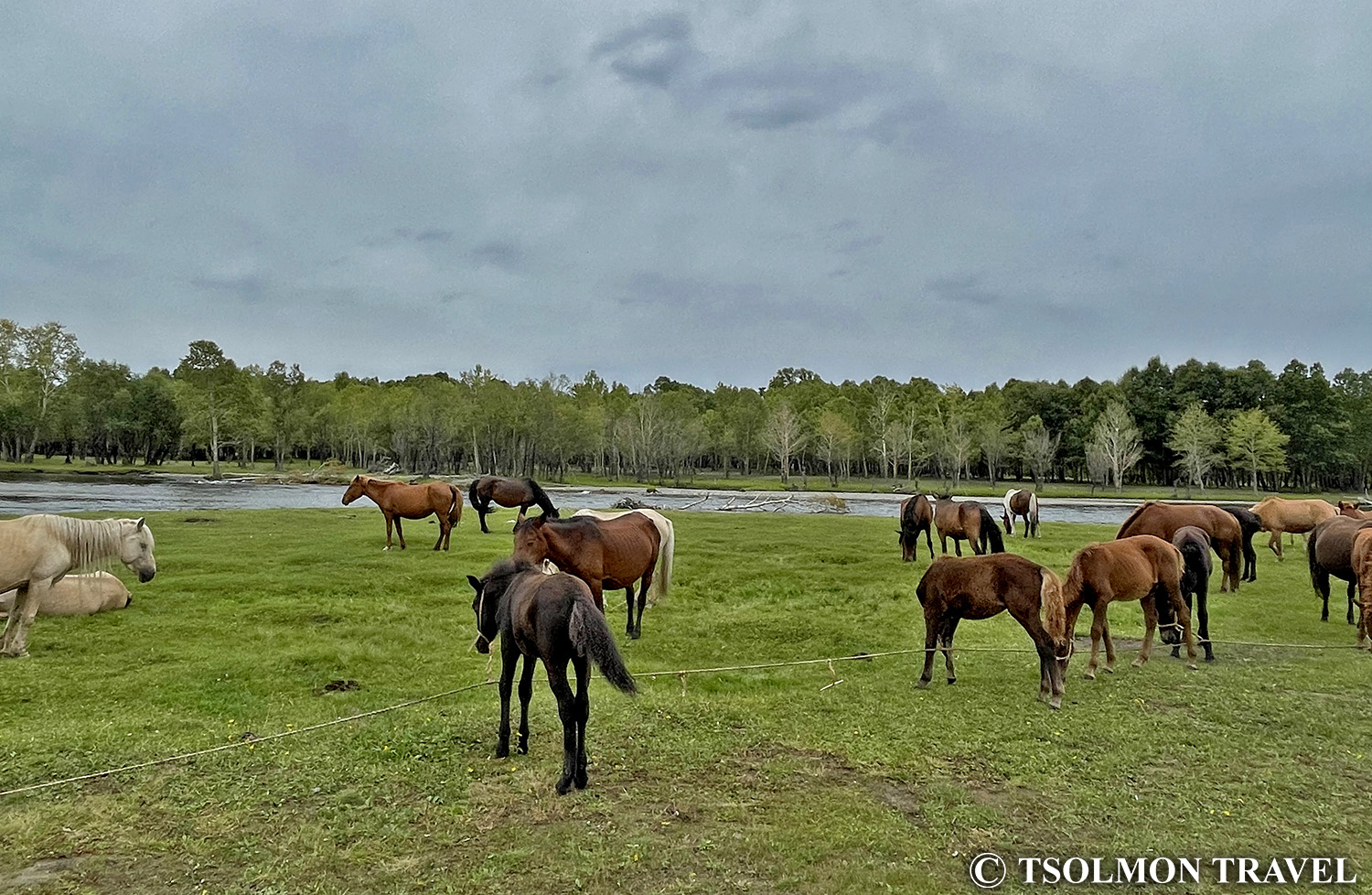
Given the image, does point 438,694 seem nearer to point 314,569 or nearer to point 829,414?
point 314,569

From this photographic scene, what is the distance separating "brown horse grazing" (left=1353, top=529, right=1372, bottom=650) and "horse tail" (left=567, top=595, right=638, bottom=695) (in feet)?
33.3

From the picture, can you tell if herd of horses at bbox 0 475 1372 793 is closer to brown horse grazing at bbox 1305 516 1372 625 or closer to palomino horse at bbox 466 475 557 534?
brown horse grazing at bbox 1305 516 1372 625

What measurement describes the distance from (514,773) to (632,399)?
87641 millimetres

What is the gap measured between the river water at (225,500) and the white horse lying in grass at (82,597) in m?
17.3

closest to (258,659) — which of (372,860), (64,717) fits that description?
(64,717)

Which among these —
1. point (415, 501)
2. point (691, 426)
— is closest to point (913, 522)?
point (415, 501)

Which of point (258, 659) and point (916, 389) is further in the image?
point (916, 389)

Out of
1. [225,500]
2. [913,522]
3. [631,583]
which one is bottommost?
[225,500]

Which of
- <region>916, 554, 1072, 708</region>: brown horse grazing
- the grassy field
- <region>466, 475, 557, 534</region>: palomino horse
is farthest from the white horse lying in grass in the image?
<region>916, 554, 1072, 708</region>: brown horse grazing

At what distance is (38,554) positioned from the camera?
8.59 meters

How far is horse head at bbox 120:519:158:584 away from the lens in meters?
10.1

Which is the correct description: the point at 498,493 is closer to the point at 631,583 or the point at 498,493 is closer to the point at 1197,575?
the point at 631,583

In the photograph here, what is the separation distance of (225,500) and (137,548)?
103 ft

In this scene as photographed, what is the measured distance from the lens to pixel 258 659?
8.32 meters
